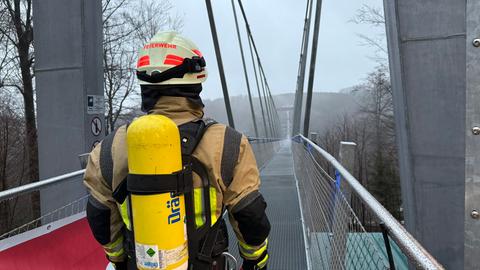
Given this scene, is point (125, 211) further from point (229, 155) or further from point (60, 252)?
point (60, 252)

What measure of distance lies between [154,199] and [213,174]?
0.85ft

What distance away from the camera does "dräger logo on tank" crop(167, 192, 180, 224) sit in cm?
132

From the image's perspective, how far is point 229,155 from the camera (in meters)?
1.50

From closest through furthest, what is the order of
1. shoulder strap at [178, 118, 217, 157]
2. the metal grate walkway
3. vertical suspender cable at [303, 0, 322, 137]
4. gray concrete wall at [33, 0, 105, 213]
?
shoulder strap at [178, 118, 217, 157] → the metal grate walkway → gray concrete wall at [33, 0, 105, 213] → vertical suspender cable at [303, 0, 322, 137]

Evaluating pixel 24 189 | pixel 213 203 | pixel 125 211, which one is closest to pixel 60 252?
pixel 24 189

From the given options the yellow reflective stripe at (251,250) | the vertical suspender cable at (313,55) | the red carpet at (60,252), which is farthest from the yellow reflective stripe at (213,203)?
the vertical suspender cable at (313,55)

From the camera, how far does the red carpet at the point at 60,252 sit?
232 cm

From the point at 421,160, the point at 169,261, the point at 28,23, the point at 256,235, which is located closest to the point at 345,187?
the point at 256,235

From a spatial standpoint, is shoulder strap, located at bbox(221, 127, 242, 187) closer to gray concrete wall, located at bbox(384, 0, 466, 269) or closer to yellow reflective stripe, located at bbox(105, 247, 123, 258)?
yellow reflective stripe, located at bbox(105, 247, 123, 258)

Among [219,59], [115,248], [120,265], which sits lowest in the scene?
[120,265]

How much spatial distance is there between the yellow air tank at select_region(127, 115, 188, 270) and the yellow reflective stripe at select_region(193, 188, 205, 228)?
0.14 metres

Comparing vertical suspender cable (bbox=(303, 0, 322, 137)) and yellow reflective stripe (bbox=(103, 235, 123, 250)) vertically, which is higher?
vertical suspender cable (bbox=(303, 0, 322, 137))

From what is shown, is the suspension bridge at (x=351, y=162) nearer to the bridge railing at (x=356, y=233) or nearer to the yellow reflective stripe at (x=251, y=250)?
the bridge railing at (x=356, y=233)

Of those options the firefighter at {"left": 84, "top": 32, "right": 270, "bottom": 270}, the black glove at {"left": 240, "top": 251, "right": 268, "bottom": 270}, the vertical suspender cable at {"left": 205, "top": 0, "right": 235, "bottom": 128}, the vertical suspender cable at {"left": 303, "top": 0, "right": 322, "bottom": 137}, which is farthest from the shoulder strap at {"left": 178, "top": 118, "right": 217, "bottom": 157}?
the vertical suspender cable at {"left": 303, "top": 0, "right": 322, "bottom": 137}
